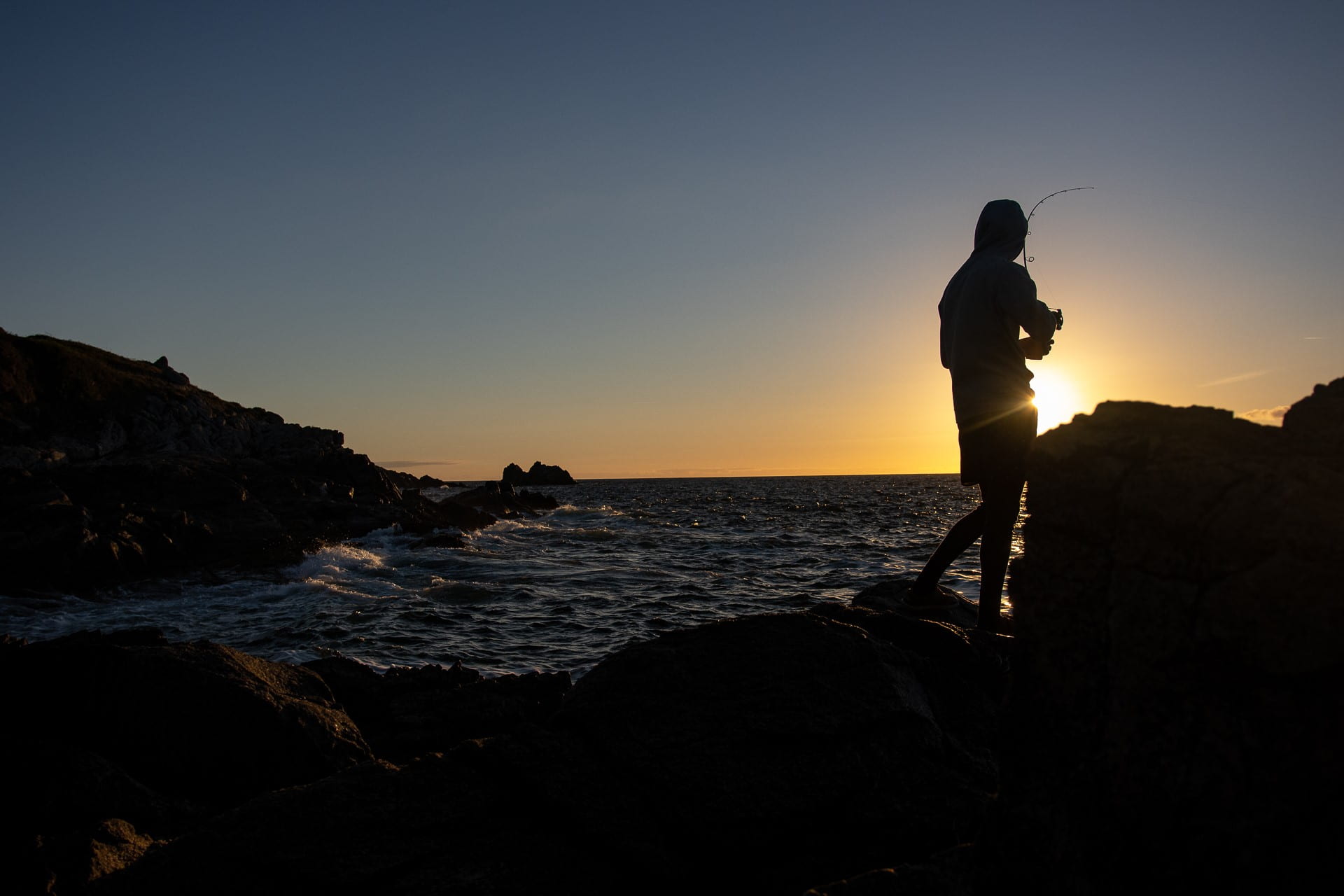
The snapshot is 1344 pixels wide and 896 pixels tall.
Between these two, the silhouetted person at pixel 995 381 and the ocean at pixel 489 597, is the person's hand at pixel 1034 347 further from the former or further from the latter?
the ocean at pixel 489 597

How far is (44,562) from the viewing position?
12.3 metres

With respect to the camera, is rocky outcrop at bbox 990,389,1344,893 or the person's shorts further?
the person's shorts

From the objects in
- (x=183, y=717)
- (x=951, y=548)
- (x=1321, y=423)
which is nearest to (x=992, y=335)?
(x=951, y=548)

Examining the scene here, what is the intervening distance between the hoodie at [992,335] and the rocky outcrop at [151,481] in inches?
531

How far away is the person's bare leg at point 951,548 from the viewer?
422cm

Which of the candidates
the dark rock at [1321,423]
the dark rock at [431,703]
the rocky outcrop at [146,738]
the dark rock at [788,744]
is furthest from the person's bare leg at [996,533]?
the rocky outcrop at [146,738]

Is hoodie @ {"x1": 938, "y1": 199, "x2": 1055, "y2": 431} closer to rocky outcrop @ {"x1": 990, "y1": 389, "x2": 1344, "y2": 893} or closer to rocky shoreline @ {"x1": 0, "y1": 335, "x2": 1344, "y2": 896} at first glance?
→ rocky shoreline @ {"x1": 0, "y1": 335, "x2": 1344, "y2": 896}

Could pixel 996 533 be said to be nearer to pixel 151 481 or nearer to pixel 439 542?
pixel 439 542

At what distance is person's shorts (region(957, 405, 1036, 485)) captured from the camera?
3906 mm

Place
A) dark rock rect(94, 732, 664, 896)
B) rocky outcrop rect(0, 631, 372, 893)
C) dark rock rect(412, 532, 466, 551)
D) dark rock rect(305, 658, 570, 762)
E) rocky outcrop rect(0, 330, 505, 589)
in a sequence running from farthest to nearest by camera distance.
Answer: dark rock rect(412, 532, 466, 551), rocky outcrop rect(0, 330, 505, 589), dark rock rect(305, 658, 570, 762), rocky outcrop rect(0, 631, 372, 893), dark rock rect(94, 732, 664, 896)

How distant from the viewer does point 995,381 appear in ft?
12.9

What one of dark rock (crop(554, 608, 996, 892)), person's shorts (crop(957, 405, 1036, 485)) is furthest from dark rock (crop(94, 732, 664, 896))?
person's shorts (crop(957, 405, 1036, 485))

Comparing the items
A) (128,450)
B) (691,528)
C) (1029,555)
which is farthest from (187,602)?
(128,450)

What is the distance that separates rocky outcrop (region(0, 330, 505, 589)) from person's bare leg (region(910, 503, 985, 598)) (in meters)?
12.9
